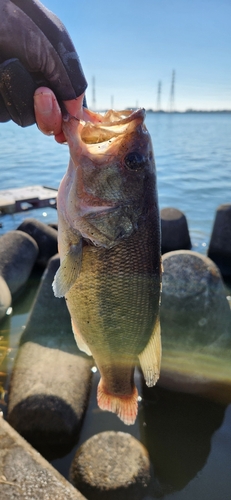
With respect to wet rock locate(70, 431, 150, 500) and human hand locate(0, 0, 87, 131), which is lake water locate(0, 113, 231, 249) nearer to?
wet rock locate(70, 431, 150, 500)

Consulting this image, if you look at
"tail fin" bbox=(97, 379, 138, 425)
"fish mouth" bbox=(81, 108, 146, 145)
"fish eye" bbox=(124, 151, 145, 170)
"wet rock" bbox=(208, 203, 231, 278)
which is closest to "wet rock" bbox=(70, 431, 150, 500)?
"tail fin" bbox=(97, 379, 138, 425)

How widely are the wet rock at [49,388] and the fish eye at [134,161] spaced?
2.82 m

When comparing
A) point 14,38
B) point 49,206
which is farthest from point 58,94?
point 49,206

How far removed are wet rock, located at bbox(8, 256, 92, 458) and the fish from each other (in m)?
2.06

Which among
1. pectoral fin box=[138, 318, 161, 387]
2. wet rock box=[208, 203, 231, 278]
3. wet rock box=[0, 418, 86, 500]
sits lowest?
wet rock box=[208, 203, 231, 278]

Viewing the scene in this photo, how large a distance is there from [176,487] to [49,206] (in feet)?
40.9

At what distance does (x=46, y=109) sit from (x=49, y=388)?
3069mm

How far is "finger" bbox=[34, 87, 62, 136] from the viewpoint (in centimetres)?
217

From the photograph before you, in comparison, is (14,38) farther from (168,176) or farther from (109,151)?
(168,176)

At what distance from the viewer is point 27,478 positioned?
2910mm

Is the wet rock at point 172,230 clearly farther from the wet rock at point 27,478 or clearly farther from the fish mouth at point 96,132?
the fish mouth at point 96,132

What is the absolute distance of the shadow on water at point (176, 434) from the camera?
3959 millimetres

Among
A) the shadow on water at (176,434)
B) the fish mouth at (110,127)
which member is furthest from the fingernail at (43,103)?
the shadow on water at (176,434)

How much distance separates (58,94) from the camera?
2271 millimetres
